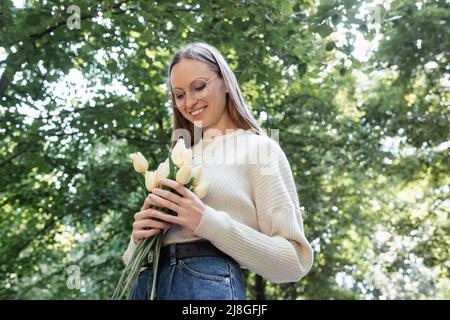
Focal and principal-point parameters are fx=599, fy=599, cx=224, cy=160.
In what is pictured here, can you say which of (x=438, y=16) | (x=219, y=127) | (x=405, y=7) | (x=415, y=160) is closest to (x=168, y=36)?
(x=405, y=7)

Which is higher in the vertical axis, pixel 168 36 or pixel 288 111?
pixel 168 36

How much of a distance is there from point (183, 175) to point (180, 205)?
84 millimetres

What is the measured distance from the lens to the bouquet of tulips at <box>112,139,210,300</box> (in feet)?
5.45

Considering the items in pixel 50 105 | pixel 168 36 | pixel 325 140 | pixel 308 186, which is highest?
pixel 168 36

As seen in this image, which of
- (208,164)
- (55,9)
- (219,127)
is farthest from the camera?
(55,9)

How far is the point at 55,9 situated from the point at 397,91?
16.6 ft

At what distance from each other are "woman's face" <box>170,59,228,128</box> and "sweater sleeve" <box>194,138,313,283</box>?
0.81 feet

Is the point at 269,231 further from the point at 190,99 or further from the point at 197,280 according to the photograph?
the point at 190,99

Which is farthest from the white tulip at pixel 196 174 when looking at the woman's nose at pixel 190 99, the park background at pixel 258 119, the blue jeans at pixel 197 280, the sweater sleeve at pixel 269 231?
the park background at pixel 258 119

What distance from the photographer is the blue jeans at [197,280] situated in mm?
1604

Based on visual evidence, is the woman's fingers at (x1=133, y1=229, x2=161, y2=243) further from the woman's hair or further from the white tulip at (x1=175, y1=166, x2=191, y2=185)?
the woman's hair

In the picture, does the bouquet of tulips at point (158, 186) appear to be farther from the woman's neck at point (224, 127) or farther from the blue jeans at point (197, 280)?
the woman's neck at point (224, 127)

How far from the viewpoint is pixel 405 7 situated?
200 inches
